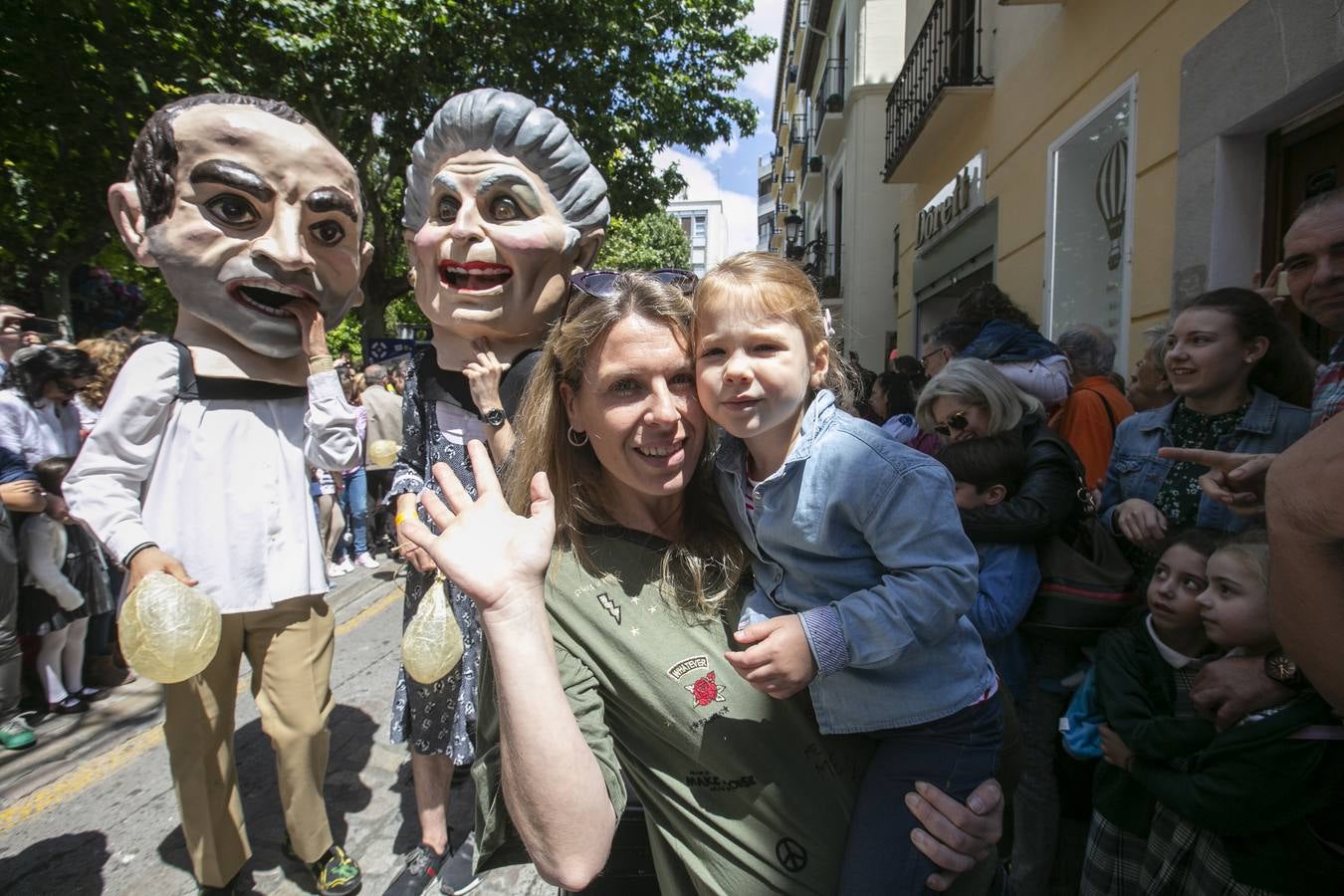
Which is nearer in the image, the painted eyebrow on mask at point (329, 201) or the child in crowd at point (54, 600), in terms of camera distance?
the painted eyebrow on mask at point (329, 201)

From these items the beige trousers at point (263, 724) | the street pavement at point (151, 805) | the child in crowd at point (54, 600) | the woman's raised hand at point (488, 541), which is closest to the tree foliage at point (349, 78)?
the child in crowd at point (54, 600)

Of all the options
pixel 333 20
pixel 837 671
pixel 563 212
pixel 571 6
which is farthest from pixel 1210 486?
pixel 571 6

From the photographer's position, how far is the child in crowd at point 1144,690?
1900 millimetres

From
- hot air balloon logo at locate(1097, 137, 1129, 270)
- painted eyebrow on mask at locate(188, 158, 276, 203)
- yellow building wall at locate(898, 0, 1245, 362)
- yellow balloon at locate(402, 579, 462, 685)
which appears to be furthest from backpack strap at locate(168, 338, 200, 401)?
hot air balloon logo at locate(1097, 137, 1129, 270)

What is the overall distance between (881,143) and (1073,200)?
8.81 meters

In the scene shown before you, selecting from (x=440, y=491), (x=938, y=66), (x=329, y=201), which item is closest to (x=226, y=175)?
(x=329, y=201)

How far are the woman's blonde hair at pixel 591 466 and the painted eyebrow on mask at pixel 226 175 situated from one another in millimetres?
1322

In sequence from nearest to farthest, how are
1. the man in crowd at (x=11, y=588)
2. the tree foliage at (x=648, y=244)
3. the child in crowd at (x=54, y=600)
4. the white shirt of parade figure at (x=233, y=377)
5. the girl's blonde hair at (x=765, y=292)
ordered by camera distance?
the girl's blonde hair at (x=765, y=292) → the white shirt of parade figure at (x=233, y=377) → the man in crowd at (x=11, y=588) → the child in crowd at (x=54, y=600) → the tree foliage at (x=648, y=244)

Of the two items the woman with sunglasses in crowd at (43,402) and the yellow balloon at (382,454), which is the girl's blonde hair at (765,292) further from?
the woman with sunglasses in crowd at (43,402)

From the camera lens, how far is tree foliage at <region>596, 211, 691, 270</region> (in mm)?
20609

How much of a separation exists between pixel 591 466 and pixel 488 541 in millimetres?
446

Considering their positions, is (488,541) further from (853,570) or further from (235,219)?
(235,219)

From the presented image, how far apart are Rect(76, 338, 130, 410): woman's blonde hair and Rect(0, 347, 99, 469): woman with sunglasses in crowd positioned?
221mm

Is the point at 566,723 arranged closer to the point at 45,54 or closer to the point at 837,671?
the point at 837,671
